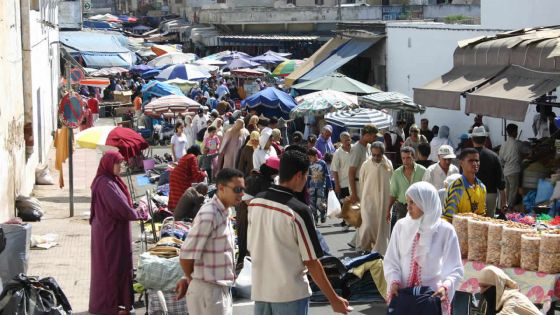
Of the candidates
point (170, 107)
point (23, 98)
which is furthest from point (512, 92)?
point (170, 107)

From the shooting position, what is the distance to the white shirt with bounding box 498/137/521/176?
52.7 feet

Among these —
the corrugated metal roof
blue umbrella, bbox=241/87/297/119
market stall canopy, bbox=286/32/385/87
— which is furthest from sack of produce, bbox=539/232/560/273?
the corrugated metal roof

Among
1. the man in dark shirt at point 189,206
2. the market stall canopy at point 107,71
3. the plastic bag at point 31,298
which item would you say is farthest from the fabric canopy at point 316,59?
the plastic bag at point 31,298

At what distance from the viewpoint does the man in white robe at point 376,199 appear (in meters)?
13.5

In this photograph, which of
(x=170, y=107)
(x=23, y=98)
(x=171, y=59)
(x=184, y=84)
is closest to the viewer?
(x=23, y=98)

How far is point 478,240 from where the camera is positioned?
32.5 ft

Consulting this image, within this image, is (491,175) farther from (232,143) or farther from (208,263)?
(232,143)

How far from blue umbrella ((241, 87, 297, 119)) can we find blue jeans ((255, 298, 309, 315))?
1770cm

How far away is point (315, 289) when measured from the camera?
37.0ft

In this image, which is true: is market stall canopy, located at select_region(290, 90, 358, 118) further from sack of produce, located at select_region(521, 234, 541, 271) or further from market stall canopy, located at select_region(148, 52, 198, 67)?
market stall canopy, located at select_region(148, 52, 198, 67)

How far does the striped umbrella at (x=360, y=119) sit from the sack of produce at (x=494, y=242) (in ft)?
30.3

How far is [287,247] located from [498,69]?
331 inches

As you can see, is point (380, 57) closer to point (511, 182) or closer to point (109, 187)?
point (511, 182)

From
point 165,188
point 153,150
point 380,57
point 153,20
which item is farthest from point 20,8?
point 153,20
